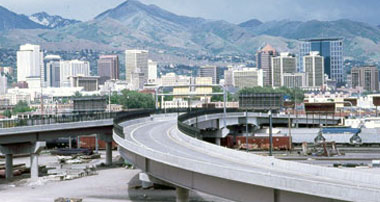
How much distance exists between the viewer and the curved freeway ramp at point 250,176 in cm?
3259

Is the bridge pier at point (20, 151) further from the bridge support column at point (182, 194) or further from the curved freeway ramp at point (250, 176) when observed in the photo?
the bridge support column at point (182, 194)

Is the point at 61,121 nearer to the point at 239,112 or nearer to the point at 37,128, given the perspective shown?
the point at 37,128

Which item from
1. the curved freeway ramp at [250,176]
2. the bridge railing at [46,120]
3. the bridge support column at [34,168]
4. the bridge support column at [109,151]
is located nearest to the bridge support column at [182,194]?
the curved freeway ramp at [250,176]

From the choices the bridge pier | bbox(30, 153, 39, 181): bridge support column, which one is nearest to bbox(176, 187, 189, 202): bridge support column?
bbox(30, 153, 39, 181): bridge support column

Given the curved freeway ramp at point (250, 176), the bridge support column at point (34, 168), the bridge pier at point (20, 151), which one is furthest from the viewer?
the bridge pier at point (20, 151)

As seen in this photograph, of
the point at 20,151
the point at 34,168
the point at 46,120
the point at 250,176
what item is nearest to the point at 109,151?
the point at 46,120

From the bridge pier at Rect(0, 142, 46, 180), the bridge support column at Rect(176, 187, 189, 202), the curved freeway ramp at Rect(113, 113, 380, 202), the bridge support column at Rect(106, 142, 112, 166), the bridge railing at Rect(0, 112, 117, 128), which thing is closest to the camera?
the curved freeway ramp at Rect(113, 113, 380, 202)

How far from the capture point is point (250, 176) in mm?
36969

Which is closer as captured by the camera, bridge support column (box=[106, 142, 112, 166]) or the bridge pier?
the bridge pier

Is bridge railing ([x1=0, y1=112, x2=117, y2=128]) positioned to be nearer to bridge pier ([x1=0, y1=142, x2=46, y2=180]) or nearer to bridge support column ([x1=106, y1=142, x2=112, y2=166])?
bridge pier ([x1=0, y1=142, x2=46, y2=180])

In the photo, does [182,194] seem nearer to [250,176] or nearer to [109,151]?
[250,176]

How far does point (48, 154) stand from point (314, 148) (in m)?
44.7

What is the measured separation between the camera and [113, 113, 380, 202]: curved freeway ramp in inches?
1283

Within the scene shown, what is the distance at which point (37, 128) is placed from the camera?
281 feet
